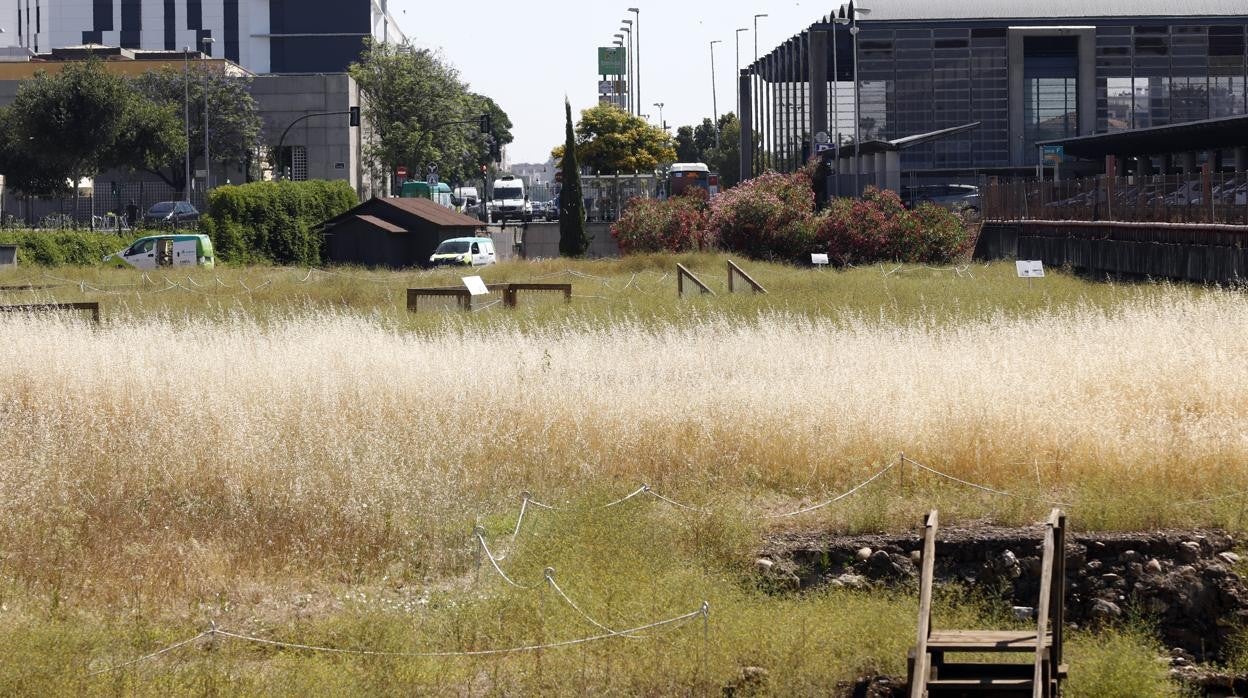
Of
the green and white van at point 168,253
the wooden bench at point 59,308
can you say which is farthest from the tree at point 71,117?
the wooden bench at point 59,308

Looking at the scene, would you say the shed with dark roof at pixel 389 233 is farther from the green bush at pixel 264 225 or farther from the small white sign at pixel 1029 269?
the small white sign at pixel 1029 269

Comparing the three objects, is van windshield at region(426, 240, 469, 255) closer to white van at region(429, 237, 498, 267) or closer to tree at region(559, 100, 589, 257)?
white van at region(429, 237, 498, 267)

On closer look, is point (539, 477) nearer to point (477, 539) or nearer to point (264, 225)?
point (477, 539)

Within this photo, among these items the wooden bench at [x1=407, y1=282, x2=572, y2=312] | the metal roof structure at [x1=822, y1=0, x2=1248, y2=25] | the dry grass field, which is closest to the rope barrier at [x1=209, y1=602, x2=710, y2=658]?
the dry grass field

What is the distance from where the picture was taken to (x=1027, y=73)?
71312mm

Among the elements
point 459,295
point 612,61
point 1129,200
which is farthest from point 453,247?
point 612,61

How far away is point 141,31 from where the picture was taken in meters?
119

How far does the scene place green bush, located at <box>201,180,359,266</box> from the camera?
53219mm

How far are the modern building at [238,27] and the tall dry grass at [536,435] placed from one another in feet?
323

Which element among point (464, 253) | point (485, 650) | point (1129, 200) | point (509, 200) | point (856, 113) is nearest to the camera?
point (485, 650)

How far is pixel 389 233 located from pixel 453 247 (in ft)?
9.77

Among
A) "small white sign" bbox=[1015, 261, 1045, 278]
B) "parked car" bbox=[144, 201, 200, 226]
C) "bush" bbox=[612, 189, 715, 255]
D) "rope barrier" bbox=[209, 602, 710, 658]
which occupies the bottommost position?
"rope barrier" bbox=[209, 602, 710, 658]

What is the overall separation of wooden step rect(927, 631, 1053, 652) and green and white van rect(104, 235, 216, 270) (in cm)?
4081

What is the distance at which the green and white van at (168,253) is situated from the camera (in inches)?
1896
